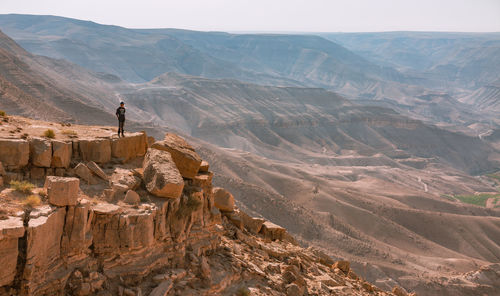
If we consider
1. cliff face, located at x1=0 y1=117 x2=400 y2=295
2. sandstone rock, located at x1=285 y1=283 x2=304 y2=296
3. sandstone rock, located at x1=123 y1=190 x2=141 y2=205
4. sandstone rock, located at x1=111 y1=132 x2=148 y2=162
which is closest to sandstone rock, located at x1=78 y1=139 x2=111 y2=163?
cliff face, located at x1=0 y1=117 x2=400 y2=295

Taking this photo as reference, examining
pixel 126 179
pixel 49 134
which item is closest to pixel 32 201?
pixel 126 179

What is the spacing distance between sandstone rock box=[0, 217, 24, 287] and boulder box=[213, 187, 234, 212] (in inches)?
272

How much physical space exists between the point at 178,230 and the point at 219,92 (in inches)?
4353

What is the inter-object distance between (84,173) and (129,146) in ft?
6.03

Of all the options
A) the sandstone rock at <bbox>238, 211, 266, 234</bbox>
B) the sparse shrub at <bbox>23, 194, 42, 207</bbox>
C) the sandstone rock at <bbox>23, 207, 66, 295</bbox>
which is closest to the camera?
the sandstone rock at <bbox>23, 207, 66, 295</bbox>

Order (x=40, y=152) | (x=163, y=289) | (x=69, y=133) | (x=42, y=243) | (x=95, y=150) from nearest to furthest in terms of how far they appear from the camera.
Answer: (x=42, y=243)
(x=163, y=289)
(x=40, y=152)
(x=95, y=150)
(x=69, y=133)

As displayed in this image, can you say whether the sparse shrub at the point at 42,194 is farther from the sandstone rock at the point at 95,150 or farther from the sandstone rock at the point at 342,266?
the sandstone rock at the point at 342,266

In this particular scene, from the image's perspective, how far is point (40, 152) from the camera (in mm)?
8258

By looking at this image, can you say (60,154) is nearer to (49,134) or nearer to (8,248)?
(49,134)

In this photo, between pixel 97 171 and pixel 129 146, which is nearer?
pixel 97 171

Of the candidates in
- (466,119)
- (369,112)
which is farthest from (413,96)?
(369,112)

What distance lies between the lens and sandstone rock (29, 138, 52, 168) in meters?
8.27

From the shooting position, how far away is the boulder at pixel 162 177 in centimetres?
849

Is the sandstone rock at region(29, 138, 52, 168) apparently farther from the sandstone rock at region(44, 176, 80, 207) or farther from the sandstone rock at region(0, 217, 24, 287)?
the sandstone rock at region(0, 217, 24, 287)
